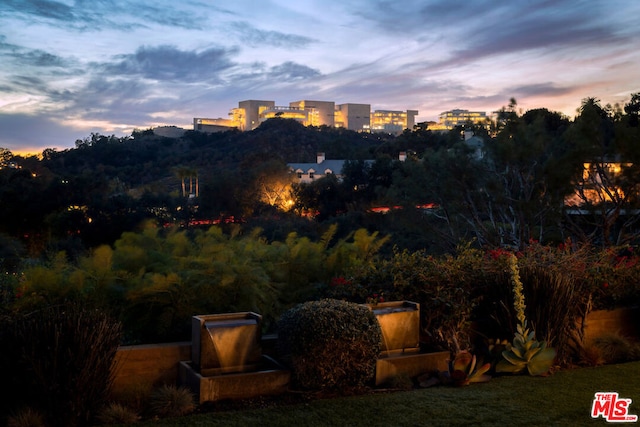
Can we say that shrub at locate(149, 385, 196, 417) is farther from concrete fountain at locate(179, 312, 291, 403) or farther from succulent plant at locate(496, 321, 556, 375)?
succulent plant at locate(496, 321, 556, 375)

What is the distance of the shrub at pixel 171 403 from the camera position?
4648 millimetres

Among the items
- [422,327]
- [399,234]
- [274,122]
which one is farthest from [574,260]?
[274,122]

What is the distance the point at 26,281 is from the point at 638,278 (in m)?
6.93

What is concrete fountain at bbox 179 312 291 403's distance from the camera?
4.93m

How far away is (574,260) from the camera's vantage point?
23.9ft

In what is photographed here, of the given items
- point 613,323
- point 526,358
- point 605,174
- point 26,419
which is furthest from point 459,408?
point 605,174

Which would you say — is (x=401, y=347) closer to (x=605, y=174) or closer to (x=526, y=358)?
(x=526, y=358)

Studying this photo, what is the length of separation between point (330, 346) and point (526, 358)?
2.09 metres

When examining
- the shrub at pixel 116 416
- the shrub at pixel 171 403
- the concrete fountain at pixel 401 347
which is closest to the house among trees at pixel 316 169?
the concrete fountain at pixel 401 347

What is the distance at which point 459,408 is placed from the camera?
4.94 meters

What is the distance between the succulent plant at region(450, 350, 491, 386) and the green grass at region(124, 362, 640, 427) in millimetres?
83

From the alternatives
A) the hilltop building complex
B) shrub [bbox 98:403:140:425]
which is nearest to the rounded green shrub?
shrub [bbox 98:403:140:425]

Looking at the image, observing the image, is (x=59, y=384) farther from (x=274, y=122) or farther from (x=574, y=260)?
(x=274, y=122)

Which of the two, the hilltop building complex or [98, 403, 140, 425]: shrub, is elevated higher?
the hilltop building complex
